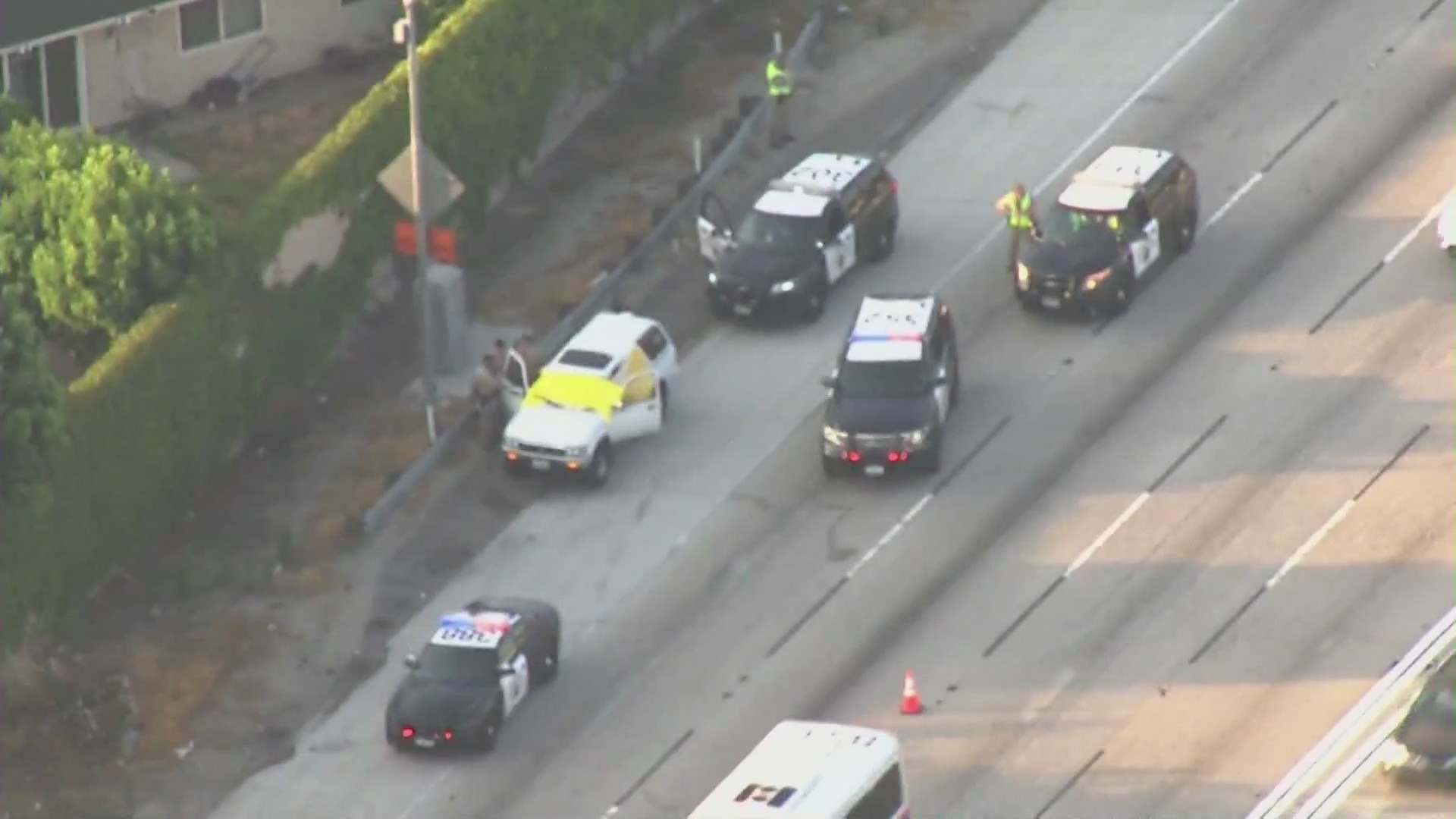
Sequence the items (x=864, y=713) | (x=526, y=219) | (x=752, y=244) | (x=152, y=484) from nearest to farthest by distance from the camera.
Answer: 1. (x=864, y=713)
2. (x=152, y=484)
3. (x=752, y=244)
4. (x=526, y=219)

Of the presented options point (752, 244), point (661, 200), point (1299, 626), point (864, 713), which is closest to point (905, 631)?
point (864, 713)

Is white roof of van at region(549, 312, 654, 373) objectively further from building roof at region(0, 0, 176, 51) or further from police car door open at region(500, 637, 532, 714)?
building roof at region(0, 0, 176, 51)

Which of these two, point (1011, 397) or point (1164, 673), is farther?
point (1011, 397)

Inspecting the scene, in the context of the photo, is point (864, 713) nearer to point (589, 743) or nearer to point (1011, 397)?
point (589, 743)

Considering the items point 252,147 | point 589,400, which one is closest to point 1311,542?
point 589,400

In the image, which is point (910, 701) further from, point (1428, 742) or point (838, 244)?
point (838, 244)

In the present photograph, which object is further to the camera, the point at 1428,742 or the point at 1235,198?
the point at 1235,198

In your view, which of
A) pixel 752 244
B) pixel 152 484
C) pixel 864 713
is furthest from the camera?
pixel 752 244

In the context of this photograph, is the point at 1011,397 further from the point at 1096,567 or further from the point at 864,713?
the point at 864,713
